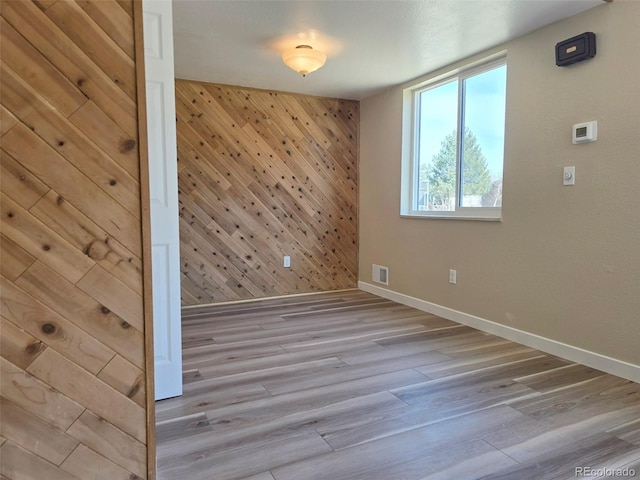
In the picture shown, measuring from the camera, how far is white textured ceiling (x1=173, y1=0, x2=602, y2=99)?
7.86 feet

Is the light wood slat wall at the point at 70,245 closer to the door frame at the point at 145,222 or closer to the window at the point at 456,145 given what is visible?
the door frame at the point at 145,222

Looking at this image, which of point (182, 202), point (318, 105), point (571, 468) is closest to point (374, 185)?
point (318, 105)

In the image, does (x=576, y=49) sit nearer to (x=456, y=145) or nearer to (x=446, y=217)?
(x=456, y=145)

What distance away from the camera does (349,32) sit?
2.75 m

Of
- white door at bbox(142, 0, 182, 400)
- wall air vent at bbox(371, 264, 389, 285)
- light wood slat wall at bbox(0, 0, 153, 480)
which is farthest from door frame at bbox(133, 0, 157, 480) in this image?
wall air vent at bbox(371, 264, 389, 285)

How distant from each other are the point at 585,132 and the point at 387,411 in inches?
78.0

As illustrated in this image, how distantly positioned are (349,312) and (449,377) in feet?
4.99

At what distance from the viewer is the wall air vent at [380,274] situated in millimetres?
4320

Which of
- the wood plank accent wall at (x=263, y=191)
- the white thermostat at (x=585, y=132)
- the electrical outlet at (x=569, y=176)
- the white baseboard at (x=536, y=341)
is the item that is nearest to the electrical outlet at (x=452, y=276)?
the white baseboard at (x=536, y=341)

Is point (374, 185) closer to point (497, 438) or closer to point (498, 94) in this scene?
point (498, 94)

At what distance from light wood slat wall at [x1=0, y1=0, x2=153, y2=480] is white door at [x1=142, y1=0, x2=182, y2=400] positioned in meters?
0.74

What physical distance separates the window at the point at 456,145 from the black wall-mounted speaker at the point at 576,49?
54cm

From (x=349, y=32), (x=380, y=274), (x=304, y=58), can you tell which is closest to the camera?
(x=349, y=32)
